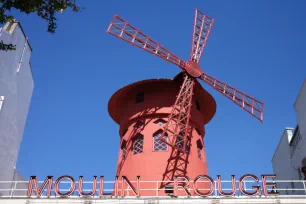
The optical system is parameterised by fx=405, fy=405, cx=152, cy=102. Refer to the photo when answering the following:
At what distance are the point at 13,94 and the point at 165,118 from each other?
235 inches

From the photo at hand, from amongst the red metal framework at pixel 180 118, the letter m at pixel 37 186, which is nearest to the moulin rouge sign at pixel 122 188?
the letter m at pixel 37 186

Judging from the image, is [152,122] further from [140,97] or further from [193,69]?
[193,69]

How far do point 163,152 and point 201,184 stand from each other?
1.66 m

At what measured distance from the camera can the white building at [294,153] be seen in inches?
618

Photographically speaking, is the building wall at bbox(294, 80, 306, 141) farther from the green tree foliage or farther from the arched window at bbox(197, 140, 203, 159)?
the green tree foliage

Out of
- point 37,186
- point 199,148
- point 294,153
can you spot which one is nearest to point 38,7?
→ point 37,186

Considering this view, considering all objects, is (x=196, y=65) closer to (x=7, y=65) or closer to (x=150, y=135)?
(x=150, y=135)

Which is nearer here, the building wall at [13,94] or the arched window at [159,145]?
the arched window at [159,145]

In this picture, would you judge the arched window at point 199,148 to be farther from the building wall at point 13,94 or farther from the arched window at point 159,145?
the building wall at point 13,94

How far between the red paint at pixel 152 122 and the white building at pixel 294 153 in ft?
11.1

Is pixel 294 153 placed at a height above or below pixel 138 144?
above

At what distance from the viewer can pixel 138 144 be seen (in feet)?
47.1

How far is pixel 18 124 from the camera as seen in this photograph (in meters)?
16.2

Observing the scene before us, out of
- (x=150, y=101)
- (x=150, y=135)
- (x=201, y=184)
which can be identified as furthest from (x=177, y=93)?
(x=201, y=184)
